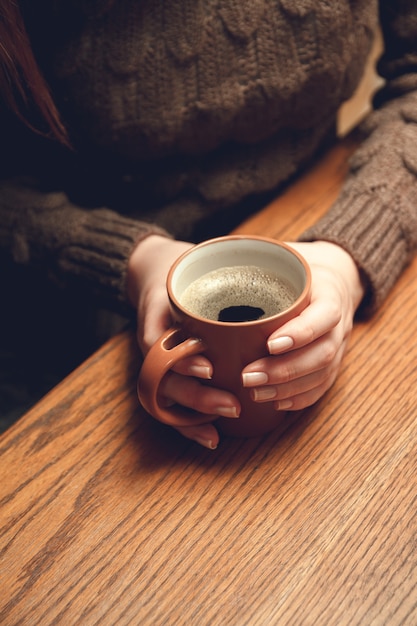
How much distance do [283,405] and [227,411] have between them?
60 millimetres

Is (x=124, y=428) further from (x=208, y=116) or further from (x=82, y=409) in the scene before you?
(x=208, y=116)

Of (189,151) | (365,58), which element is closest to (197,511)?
(189,151)

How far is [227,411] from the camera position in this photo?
0.52 metres

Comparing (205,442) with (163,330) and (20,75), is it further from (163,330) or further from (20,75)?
(20,75)

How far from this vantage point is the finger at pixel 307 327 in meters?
0.49

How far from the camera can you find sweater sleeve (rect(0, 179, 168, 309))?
77cm

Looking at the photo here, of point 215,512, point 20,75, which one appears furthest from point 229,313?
point 20,75

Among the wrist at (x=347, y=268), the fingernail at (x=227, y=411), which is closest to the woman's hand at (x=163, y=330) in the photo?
the fingernail at (x=227, y=411)

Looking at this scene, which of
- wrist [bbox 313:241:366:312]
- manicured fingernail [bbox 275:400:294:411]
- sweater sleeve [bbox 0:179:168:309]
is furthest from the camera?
sweater sleeve [bbox 0:179:168:309]

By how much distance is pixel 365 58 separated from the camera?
2.92 ft

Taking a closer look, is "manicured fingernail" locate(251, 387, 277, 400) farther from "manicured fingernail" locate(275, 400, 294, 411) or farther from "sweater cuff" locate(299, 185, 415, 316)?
"sweater cuff" locate(299, 185, 415, 316)

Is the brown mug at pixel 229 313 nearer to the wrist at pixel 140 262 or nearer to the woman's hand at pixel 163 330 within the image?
the woman's hand at pixel 163 330

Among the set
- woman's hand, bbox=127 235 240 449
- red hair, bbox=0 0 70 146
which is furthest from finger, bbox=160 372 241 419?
red hair, bbox=0 0 70 146

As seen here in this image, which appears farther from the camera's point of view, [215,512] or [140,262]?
[140,262]
